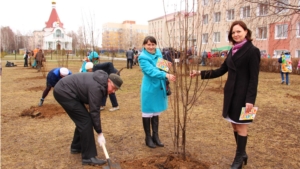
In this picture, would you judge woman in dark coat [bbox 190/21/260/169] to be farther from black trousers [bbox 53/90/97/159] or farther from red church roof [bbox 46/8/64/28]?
red church roof [bbox 46/8/64/28]

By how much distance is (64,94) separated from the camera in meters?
3.06

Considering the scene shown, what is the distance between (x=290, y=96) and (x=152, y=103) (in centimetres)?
620

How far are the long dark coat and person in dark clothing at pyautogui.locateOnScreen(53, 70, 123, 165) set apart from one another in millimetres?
1242

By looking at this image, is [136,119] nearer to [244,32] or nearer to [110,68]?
[110,68]

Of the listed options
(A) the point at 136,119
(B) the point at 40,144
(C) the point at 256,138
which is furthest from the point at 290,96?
(B) the point at 40,144

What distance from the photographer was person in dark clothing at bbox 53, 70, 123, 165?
9.46ft

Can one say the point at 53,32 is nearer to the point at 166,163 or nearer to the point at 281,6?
the point at 281,6

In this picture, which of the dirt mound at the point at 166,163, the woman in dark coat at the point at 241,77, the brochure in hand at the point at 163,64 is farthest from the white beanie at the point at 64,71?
the woman in dark coat at the point at 241,77

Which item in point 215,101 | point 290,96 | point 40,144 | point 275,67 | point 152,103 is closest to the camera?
point 152,103

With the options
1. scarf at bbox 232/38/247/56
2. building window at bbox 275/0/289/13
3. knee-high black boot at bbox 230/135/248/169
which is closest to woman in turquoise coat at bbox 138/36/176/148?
scarf at bbox 232/38/247/56

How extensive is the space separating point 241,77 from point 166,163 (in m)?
1.32

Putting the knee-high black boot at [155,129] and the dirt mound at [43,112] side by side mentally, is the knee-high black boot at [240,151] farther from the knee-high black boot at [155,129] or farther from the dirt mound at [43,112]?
the dirt mound at [43,112]

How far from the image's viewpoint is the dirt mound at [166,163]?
3039 mm

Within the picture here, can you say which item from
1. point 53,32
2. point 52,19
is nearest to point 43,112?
point 53,32
